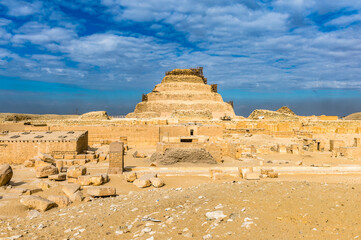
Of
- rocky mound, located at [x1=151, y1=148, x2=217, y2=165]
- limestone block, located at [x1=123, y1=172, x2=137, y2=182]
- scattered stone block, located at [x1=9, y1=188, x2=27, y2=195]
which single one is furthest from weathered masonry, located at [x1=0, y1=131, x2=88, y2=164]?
scattered stone block, located at [x1=9, y1=188, x2=27, y2=195]

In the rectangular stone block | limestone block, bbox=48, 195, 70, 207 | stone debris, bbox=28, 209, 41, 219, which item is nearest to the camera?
stone debris, bbox=28, 209, 41, 219

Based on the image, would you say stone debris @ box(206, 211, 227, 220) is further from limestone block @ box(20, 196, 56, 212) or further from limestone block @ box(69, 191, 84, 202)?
limestone block @ box(20, 196, 56, 212)

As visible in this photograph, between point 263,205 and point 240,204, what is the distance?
358 mm

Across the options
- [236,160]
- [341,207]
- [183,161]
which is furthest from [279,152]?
[341,207]

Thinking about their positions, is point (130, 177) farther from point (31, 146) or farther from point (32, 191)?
point (31, 146)

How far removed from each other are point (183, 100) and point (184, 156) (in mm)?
35425

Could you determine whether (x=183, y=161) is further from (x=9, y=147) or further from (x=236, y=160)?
(x=9, y=147)

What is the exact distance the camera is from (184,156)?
10094 millimetres

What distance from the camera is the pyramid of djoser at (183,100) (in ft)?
134

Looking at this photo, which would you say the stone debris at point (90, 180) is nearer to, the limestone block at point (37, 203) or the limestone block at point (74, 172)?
the limestone block at point (74, 172)

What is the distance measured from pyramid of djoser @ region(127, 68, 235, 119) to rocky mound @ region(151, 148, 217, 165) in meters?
26.9

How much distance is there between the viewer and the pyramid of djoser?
40.8 m

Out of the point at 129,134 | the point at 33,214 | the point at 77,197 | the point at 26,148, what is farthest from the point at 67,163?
the point at 129,134

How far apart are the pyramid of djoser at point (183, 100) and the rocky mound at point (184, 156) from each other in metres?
26.9
